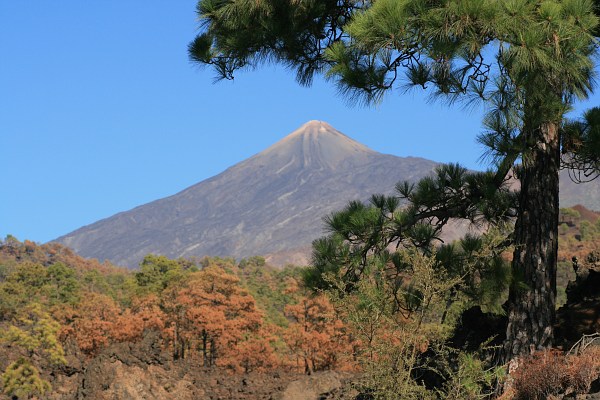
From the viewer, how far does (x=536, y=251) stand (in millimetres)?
10680

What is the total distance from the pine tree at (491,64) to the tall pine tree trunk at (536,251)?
0.01m

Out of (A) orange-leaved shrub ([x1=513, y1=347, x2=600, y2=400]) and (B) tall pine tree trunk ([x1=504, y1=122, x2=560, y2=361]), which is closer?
(A) orange-leaved shrub ([x1=513, y1=347, x2=600, y2=400])

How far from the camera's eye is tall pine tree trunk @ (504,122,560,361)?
34.8 ft

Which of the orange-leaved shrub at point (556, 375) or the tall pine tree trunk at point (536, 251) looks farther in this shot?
the tall pine tree trunk at point (536, 251)

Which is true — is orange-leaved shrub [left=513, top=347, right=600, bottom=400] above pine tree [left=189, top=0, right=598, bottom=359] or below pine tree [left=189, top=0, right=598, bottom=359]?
below

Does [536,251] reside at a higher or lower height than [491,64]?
lower

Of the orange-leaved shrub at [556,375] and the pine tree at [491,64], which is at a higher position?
the pine tree at [491,64]

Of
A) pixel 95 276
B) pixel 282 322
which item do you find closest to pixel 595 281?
pixel 282 322

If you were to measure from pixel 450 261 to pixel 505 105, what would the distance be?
230 cm

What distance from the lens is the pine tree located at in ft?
30.3

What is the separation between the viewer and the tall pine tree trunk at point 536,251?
34.8 feet

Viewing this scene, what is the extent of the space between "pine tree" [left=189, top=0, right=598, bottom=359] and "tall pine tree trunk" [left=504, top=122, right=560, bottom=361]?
12 mm

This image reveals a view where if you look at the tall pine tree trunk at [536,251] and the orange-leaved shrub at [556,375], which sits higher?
the tall pine tree trunk at [536,251]

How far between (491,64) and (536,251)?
245 centimetres
